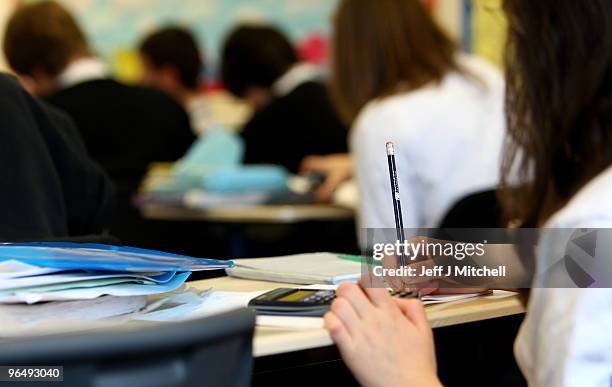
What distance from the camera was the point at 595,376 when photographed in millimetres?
926

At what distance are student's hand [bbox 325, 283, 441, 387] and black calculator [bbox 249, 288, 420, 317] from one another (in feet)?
0.11

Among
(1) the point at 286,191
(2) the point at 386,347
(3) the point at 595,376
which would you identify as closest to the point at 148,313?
(2) the point at 386,347

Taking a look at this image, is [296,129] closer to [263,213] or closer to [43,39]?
[263,213]

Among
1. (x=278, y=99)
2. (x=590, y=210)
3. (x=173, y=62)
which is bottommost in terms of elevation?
(x=590, y=210)

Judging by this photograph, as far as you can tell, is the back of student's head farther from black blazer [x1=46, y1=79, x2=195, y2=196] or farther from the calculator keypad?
the calculator keypad

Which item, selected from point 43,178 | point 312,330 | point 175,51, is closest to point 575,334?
point 312,330

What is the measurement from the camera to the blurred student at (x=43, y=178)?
65.4 inches

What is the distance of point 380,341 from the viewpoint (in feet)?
3.30

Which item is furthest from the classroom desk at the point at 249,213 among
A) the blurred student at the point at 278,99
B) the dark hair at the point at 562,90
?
the dark hair at the point at 562,90

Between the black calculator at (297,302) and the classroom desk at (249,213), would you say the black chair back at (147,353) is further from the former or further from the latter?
the classroom desk at (249,213)

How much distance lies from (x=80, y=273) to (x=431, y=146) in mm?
1688

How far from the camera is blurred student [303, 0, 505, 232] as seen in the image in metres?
2.63

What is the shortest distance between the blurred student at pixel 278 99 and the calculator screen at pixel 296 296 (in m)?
3.02

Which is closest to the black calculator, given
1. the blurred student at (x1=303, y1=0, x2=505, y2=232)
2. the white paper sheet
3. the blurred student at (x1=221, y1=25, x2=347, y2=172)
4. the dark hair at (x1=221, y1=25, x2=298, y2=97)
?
the white paper sheet
